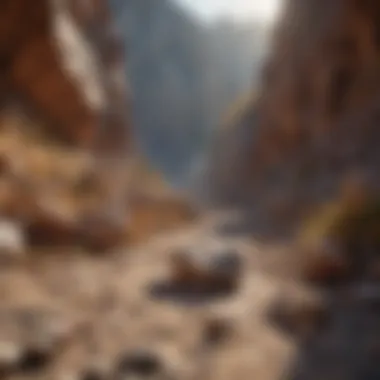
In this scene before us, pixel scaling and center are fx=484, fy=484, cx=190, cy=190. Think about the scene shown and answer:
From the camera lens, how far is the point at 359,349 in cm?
329

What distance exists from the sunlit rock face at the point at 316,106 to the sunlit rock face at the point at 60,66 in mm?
4574

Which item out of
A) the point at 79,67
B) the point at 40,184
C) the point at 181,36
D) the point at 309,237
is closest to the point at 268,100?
the point at 79,67

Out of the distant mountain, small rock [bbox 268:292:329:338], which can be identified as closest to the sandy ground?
small rock [bbox 268:292:329:338]

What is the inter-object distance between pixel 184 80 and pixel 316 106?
24.0 metres

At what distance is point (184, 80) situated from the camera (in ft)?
118

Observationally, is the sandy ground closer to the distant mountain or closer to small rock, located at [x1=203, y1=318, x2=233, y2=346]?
small rock, located at [x1=203, y1=318, x2=233, y2=346]

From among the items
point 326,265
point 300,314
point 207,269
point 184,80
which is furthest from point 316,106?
point 184,80

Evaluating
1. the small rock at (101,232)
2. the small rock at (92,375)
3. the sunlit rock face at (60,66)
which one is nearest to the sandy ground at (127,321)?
the small rock at (92,375)

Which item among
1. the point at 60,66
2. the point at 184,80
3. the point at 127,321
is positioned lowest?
the point at 127,321

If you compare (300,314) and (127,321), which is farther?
(300,314)

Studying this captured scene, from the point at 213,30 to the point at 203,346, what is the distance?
112 feet

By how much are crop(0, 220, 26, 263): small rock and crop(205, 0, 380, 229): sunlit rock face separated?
4164 mm

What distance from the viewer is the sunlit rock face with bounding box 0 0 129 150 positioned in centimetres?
754

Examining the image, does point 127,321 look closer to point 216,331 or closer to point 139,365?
point 216,331
